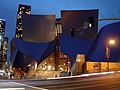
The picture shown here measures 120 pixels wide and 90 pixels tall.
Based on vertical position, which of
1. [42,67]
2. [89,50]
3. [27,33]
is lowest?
[42,67]

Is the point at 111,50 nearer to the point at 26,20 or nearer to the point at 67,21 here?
the point at 67,21

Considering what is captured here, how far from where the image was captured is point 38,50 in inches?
3135

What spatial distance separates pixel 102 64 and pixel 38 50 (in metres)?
24.6

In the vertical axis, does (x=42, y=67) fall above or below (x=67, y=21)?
below

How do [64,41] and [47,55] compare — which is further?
[47,55]

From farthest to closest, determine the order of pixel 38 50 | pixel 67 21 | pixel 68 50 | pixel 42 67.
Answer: pixel 67 21 < pixel 38 50 < pixel 42 67 < pixel 68 50

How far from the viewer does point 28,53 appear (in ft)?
271

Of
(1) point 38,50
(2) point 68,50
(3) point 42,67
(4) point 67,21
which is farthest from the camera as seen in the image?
(4) point 67,21

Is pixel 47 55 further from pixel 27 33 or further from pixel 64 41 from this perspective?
pixel 27 33

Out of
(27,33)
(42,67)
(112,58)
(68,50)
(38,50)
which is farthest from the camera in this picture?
(27,33)

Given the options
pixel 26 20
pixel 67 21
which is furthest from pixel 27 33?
pixel 67 21

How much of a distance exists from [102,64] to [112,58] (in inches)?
159

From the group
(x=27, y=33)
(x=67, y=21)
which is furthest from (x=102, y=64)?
(x=27, y=33)

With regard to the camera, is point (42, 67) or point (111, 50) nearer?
point (111, 50)
